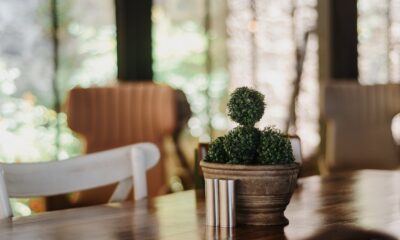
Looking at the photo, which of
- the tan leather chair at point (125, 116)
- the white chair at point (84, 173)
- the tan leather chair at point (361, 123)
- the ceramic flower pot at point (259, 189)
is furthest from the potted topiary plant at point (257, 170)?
the tan leather chair at point (361, 123)

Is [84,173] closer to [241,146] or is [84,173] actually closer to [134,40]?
[241,146]

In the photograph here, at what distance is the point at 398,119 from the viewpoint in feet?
17.8

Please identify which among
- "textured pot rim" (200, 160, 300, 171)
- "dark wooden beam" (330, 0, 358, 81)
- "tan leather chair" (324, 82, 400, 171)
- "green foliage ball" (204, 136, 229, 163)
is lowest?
"tan leather chair" (324, 82, 400, 171)

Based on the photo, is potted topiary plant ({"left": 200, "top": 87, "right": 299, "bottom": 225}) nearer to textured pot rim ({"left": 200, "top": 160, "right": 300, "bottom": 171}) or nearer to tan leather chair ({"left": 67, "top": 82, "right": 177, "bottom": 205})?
textured pot rim ({"left": 200, "top": 160, "right": 300, "bottom": 171})

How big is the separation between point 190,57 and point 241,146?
3238 millimetres

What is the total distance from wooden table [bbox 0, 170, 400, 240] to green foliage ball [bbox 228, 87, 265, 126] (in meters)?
0.20

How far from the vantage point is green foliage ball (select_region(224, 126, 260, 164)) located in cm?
152

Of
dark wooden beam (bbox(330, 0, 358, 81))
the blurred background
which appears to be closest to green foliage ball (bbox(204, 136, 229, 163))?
the blurred background

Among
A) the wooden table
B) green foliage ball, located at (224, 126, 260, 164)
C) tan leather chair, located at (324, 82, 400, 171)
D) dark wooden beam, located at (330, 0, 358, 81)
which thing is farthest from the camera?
dark wooden beam, located at (330, 0, 358, 81)

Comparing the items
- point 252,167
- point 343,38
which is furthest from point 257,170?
point 343,38

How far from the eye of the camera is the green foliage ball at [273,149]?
1499mm

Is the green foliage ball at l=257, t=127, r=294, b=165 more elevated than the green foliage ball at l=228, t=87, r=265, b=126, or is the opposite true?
the green foliage ball at l=228, t=87, r=265, b=126

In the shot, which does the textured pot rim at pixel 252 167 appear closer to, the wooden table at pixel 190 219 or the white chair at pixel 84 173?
the wooden table at pixel 190 219

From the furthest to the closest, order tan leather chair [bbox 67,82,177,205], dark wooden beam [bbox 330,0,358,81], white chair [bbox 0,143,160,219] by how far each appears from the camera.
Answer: dark wooden beam [bbox 330,0,358,81] < tan leather chair [bbox 67,82,177,205] < white chair [bbox 0,143,160,219]
